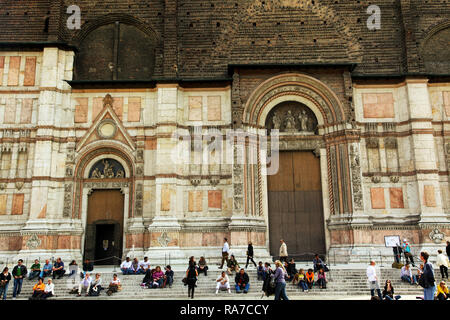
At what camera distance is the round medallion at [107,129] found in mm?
20266

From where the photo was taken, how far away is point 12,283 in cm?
1595

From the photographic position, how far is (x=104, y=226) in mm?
19812

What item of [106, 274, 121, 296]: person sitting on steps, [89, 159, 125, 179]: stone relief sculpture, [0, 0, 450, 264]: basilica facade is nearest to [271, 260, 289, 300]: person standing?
[106, 274, 121, 296]: person sitting on steps

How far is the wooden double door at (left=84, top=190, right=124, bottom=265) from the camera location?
1947 centimetres

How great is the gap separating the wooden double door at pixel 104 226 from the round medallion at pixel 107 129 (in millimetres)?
2783

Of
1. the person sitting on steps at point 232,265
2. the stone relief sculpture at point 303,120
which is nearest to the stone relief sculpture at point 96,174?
the person sitting on steps at point 232,265

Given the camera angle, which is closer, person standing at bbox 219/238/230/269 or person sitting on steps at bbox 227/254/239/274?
person sitting on steps at bbox 227/254/239/274

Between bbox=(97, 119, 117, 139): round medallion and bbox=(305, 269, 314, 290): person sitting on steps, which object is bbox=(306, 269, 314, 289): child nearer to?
bbox=(305, 269, 314, 290): person sitting on steps

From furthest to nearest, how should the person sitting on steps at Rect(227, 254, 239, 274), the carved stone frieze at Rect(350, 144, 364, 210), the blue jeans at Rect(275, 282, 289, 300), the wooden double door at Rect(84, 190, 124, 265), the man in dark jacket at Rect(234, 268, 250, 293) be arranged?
1. the wooden double door at Rect(84, 190, 124, 265)
2. the carved stone frieze at Rect(350, 144, 364, 210)
3. the person sitting on steps at Rect(227, 254, 239, 274)
4. the man in dark jacket at Rect(234, 268, 250, 293)
5. the blue jeans at Rect(275, 282, 289, 300)

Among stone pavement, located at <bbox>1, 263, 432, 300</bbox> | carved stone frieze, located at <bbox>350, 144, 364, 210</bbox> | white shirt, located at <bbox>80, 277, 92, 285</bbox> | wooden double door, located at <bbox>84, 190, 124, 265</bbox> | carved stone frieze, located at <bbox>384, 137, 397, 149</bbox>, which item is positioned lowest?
stone pavement, located at <bbox>1, 263, 432, 300</bbox>

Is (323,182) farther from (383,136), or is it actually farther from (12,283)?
(12,283)

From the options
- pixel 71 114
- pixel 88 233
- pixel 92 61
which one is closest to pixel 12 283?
pixel 88 233

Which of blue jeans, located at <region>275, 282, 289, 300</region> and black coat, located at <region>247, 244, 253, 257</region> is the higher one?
black coat, located at <region>247, 244, 253, 257</region>

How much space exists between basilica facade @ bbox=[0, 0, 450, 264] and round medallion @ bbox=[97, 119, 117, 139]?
0.06m
